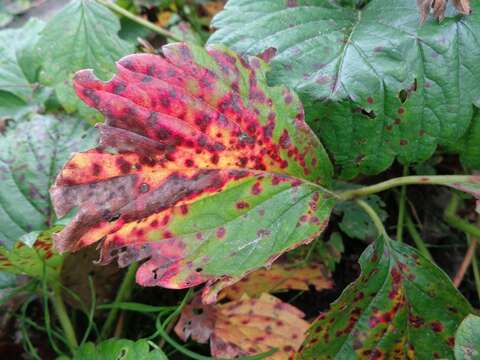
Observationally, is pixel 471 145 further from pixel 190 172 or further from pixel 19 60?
pixel 19 60

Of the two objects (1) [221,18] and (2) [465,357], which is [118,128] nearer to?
(1) [221,18]

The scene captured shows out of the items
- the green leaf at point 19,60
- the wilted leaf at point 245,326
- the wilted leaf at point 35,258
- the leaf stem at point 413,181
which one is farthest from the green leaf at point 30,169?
the leaf stem at point 413,181

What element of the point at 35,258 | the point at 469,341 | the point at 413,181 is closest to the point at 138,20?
the point at 35,258

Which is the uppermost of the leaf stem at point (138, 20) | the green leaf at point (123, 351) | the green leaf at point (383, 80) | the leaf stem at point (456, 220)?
the leaf stem at point (138, 20)

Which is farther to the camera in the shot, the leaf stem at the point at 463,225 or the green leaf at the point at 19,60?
the green leaf at the point at 19,60

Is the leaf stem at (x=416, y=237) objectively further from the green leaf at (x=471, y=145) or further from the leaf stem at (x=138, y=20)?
the leaf stem at (x=138, y=20)

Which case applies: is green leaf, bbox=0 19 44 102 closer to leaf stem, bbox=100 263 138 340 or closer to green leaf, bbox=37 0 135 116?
green leaf, bbox=37 0 135 116

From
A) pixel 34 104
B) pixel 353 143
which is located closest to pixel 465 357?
pixel 353 143
